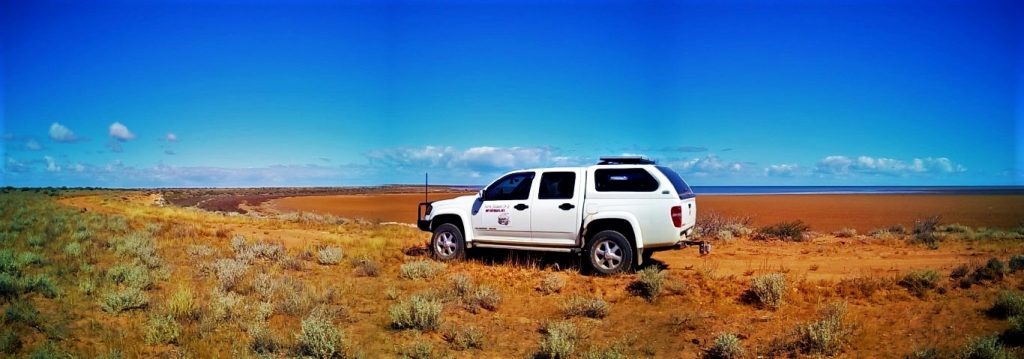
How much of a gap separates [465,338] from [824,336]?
3.89 meters

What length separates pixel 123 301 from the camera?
825 cm

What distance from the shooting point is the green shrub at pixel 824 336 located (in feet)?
21.2

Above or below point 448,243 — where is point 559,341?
below

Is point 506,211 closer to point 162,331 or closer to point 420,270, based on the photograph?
point 420,270

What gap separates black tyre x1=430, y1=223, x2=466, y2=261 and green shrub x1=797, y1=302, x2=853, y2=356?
6580 mm

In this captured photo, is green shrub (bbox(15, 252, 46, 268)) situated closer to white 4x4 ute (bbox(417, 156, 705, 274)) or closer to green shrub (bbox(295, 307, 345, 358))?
white 4x4 ute (bbox(417, 156, 705, 274))

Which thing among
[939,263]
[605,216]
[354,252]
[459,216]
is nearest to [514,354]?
[605,216]

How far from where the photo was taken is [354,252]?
14.2 meters

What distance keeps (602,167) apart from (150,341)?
703 centimetres

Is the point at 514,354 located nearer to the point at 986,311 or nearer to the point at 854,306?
the point at 854,306

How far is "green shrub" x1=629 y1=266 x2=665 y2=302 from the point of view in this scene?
8734mm

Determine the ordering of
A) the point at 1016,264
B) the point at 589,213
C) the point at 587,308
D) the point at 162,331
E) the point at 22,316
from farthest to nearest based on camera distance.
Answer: the point at 589,213 → the point at 1016,264 → the point at 587,308 → the point at 22,316 → the point at 162,331

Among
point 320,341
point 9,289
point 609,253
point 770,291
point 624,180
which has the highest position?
point 624,180

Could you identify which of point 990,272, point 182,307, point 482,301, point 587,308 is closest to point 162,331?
point 182,307
